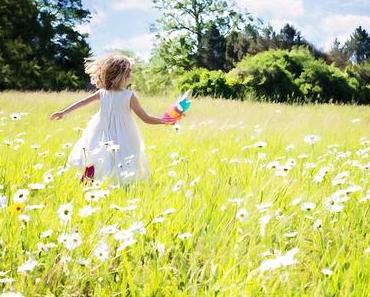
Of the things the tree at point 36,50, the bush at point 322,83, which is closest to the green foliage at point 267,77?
the bush at point 322,83

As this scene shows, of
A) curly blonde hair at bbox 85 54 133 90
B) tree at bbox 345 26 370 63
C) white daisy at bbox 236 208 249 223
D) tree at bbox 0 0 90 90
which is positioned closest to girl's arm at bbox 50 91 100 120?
curly blonde hair at bbox 85 54 133 90

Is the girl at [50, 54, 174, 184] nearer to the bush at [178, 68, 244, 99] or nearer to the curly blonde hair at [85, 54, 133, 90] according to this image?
the curly blonde hair at [85, 54, 133, 90]

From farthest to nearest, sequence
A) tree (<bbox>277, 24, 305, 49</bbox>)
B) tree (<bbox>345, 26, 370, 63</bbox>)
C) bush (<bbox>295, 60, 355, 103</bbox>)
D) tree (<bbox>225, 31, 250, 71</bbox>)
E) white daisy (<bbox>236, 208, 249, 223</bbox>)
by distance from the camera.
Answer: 1. tree (<bbox>345, 26, 370, 63</bbox>)
2. tree (<bbox>277, 24, 305, 49</bbox>)
3. tree (<bbox>225, 31, 250, 71</bbox>)
4. bush (<bbox>295, 60, 355, 103</bbox>)
5. white daisy (<bbox>236, 208, 249, 223</bbox>)

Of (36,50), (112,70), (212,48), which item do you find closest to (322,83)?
(36,50)

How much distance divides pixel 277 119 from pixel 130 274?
336 inches

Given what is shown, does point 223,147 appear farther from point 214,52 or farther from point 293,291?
point 214,52

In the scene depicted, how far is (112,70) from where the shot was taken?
4793mm

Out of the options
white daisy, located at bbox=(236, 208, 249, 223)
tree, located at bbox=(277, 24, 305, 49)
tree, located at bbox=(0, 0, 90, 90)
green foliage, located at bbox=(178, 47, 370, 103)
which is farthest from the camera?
tree, located at bbox=(277, 24, 305, 49)

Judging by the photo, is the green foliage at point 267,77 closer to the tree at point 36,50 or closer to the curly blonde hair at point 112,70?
the tree at point 36,50

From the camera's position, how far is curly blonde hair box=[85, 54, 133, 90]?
472 cm

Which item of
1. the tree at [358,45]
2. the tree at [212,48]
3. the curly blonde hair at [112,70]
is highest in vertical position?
the tree at [358,45]

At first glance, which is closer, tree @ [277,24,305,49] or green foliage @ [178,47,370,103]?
green foliage @ [178,47,370,103]

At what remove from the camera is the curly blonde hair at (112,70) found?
4723 millimetres

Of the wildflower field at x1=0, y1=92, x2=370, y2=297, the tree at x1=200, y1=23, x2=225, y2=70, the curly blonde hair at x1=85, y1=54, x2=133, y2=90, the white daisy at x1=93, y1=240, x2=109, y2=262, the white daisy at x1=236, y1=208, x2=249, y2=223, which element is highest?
the tree at x1=200, y1=23, x2=225, y2=70
